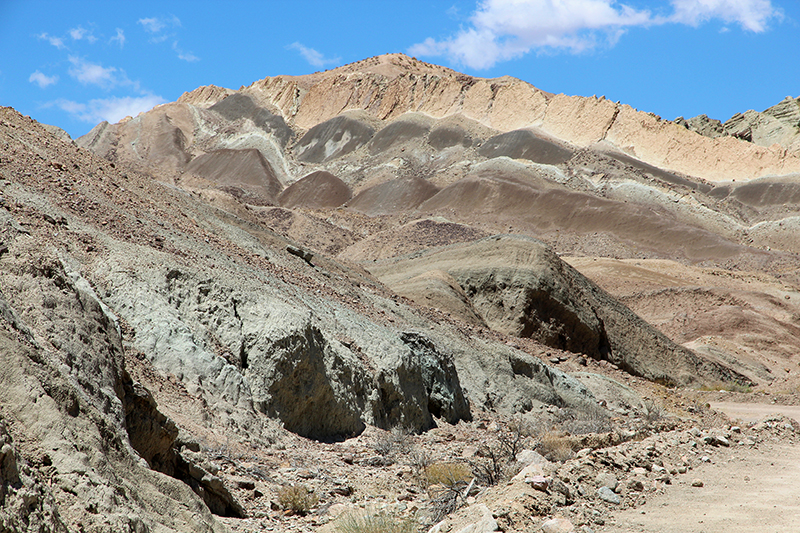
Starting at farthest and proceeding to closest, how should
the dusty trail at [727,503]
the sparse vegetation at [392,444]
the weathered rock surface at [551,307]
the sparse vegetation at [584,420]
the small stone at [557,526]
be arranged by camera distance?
the weathered rock surface at [551,307]
the sparse vegetation at [584,420]
the sparse vegetation at [392,444]
the dusty trail at [727,503]
the small stone at [557,526]

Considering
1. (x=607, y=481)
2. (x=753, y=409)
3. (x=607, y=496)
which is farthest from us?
(x=753, y=409)

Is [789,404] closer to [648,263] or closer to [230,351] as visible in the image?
[230,351]

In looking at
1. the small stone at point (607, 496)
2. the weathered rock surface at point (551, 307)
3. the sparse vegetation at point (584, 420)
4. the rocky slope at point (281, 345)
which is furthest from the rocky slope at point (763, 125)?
the small stone at point (607, 496)

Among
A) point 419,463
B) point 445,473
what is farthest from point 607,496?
point 419,463

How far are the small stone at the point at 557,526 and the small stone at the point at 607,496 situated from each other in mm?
1056

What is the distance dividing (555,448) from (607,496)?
248 centimetres

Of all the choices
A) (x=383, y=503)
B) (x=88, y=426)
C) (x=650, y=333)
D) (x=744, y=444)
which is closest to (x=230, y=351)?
(x=383, y=503)

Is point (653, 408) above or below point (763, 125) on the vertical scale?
below

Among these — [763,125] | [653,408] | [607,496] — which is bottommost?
[607,496]

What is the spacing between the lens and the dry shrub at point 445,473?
7.99m

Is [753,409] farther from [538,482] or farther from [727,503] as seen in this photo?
[538,482]

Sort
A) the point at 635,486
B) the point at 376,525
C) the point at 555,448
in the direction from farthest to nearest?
1. the point at 555,448
2. the point at 635,486
3. the point at 376,525

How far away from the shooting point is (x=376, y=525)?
6.07 m

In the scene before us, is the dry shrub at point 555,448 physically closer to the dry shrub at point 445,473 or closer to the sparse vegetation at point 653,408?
the dry shrub at point 445,473
